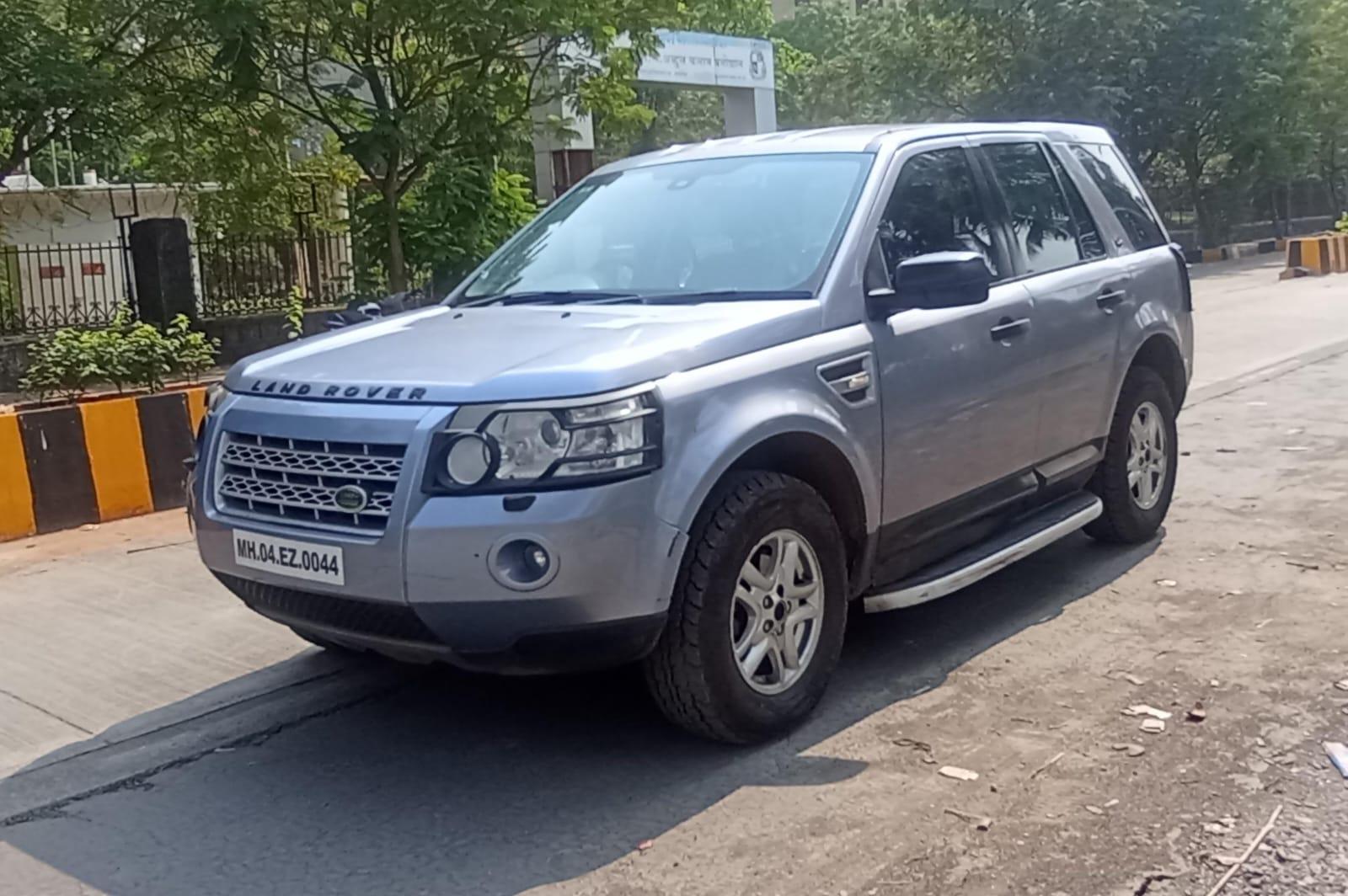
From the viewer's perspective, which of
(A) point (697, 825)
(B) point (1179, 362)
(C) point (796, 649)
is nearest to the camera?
(A) point (697, 825)

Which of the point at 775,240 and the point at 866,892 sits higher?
the point at 775,240

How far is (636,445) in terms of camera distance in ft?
13.5

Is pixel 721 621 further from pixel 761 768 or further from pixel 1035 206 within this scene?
pixel 1035 206

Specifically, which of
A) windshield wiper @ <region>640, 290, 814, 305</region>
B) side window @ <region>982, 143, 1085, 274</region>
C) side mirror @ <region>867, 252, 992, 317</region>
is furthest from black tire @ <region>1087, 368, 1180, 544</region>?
windshield wiper @ <region>640, 290, 814, 305</region>

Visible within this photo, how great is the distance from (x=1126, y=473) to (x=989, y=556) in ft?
4.82

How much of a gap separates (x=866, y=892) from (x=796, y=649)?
44.7 inches

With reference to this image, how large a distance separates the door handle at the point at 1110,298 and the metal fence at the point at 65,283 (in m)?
12.0

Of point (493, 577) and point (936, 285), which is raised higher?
point (936, 285)

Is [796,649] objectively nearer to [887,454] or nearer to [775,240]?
[887,454]

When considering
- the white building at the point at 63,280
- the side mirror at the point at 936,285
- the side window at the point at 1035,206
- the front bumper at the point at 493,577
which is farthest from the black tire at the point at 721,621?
the white building at the point at 63,280

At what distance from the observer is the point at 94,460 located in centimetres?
810

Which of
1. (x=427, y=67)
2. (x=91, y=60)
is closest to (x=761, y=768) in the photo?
(x=427, y=67)

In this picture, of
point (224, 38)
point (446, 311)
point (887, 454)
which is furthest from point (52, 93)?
point (887, 454)

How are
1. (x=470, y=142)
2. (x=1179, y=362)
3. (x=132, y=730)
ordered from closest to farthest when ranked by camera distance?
(x=132, y=730), (x=1179, y=362), (x=470, y=142)
